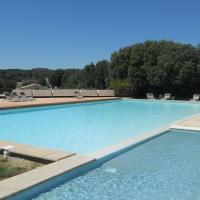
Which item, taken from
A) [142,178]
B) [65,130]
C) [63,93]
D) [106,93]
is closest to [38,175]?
[142,178]

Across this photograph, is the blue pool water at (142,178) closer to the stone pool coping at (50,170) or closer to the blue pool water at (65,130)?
the stone pool coping at (50,170)

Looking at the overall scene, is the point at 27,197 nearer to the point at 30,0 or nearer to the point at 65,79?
the point at 30,0

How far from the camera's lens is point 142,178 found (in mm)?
5648

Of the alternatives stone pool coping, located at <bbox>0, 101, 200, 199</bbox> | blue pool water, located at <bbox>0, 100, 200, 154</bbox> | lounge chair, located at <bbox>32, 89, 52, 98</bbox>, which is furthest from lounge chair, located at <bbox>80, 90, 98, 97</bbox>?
stone pool coping, located at <bbox>0, 101, 200, 199</bbox>

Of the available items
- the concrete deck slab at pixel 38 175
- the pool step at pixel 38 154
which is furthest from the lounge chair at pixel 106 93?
the concrete deck slab at pixel 38 175

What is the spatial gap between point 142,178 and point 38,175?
171cm

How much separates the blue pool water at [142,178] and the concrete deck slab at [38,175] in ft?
0.67

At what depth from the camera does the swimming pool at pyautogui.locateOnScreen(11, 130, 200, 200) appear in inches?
192

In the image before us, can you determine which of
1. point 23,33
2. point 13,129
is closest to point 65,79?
point 23,33

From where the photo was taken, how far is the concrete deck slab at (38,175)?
A: 4441 millimetres

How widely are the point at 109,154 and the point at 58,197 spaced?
2242mm

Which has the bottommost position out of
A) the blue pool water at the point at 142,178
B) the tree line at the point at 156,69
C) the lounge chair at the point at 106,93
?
the blue pool water at the point at 142,178

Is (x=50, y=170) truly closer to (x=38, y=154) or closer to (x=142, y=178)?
(x=38, y=154)

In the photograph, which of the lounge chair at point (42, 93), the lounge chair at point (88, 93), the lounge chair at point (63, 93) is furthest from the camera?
the lounge chair at point (88, 93)
